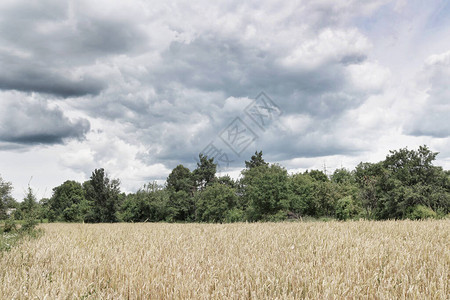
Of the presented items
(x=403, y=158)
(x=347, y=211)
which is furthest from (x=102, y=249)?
(x=347, y=211)

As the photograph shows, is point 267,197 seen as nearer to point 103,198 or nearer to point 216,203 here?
point 216,203

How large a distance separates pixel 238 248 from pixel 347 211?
1568 inches

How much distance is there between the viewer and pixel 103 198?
5206cm

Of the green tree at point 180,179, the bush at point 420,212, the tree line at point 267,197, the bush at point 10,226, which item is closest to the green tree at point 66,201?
the tree line at point 267,197

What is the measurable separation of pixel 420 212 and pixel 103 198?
47.9m

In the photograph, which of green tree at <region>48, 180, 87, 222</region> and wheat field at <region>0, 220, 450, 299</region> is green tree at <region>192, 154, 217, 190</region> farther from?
wheat field at <region>0, 220, 450, 299</region>

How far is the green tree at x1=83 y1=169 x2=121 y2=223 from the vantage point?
50.7 m

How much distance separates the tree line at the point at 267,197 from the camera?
3148 centimetres

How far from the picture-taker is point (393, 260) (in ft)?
17.0

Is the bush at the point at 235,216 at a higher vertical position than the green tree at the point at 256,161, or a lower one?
lower

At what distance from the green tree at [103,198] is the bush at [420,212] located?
145ft

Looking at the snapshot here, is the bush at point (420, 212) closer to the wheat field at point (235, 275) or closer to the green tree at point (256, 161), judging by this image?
the wheat field at point (235, 275)

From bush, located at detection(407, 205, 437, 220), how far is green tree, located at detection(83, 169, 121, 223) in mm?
44312

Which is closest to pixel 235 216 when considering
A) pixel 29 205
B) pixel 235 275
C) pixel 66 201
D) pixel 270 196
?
pixel 270 196
